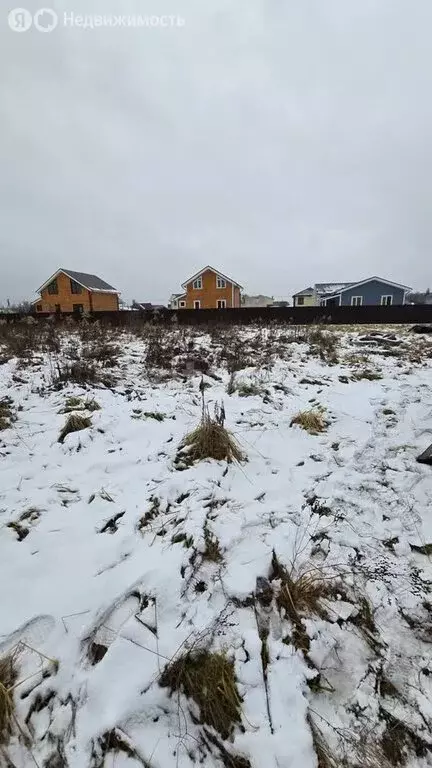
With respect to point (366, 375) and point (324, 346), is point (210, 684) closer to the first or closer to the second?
point (366, 375)

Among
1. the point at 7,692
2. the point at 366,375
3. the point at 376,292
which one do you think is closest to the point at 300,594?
the point at 7,692

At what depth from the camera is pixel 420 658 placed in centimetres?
143

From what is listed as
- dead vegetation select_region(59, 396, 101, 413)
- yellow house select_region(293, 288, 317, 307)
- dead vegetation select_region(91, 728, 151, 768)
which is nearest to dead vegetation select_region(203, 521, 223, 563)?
dead vegetation select_region(91, 728, 151, 768)

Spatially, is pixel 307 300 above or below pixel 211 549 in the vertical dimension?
above

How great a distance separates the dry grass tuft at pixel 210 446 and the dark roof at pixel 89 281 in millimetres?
31192

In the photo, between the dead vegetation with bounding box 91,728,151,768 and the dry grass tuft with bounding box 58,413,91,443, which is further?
the dry grass tuft with bounding box 58,413,91,443

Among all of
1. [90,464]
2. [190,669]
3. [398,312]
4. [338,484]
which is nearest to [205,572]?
[190,669]

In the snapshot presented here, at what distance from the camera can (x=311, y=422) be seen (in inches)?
143

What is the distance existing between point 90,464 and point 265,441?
167 centimetres

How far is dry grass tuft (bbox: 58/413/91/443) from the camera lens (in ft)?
11.1

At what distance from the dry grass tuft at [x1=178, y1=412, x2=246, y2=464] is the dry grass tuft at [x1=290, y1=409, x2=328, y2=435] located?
0.90 metres

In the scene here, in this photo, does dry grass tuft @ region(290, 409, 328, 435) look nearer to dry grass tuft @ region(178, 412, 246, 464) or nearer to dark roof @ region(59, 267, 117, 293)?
dry grass tuft @ region(178, 412, 246, 464)

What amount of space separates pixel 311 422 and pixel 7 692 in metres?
3.10

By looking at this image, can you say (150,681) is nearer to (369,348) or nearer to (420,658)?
(420,658)
